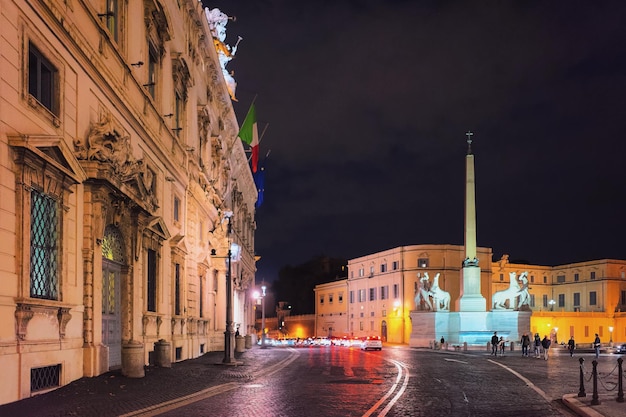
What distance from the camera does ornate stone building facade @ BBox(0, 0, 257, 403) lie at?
43.4ft

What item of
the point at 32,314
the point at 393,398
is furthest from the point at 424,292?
the point at 32,314

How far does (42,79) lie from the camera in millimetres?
15336

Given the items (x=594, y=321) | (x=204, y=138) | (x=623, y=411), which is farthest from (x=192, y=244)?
(x=594, y=321)

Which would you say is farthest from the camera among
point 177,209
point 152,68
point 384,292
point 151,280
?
point 384,292

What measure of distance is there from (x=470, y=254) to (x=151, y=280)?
124ft

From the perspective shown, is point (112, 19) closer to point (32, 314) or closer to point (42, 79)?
point (42, 79)

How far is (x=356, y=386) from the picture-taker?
774 inches

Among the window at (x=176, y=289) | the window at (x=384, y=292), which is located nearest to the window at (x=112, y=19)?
the window at (x=176, y=289)

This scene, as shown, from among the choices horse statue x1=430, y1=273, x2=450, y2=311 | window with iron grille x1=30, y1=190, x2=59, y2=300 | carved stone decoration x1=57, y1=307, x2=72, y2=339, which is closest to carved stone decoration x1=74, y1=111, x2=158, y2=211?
window with iron grille x1=30, y1=190, x2=59, y2=300

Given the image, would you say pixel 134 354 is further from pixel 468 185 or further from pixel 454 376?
pixel 468 185

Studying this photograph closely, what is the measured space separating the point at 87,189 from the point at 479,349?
134ft

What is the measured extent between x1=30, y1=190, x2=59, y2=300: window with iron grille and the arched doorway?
394cm

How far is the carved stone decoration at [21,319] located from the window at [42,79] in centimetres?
439

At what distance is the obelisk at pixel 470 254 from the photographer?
57.5m
